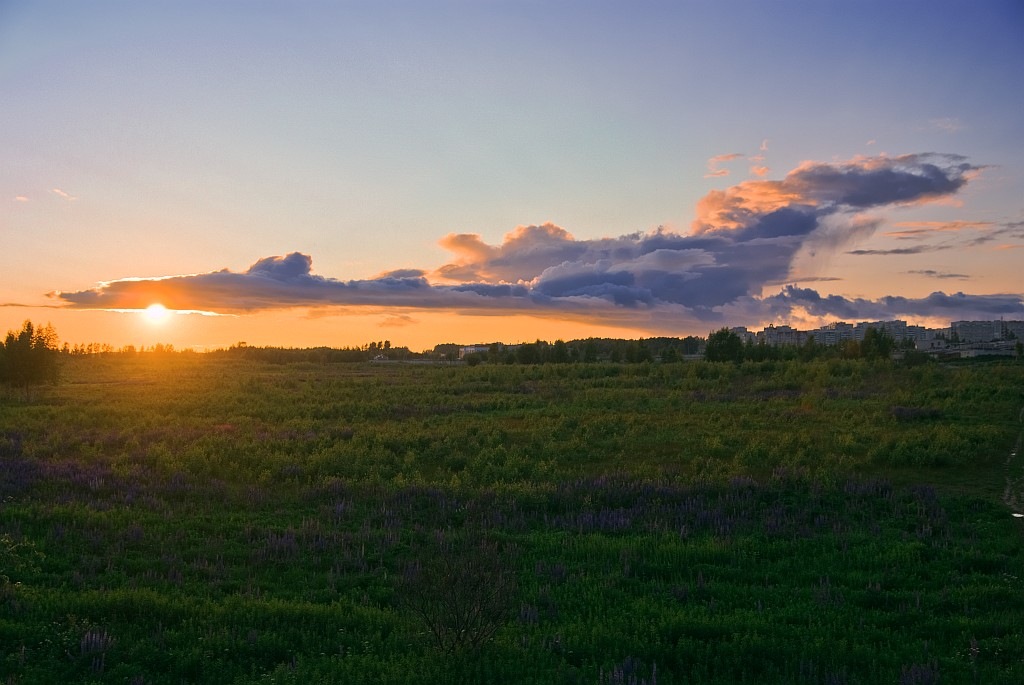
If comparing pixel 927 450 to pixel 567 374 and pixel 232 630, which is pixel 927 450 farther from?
pixel 567 374

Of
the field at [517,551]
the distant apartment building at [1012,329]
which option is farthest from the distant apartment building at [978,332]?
the field at [517,551]

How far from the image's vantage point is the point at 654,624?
338 inches

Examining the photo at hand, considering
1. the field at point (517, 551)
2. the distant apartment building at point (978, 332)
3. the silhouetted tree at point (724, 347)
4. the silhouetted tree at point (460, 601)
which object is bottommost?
the field at point (517, 551)

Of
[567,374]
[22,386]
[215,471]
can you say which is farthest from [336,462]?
[567,374]

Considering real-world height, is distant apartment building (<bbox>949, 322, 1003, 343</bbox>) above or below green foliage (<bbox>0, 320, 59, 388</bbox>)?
above

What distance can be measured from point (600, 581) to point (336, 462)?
39.2 feet

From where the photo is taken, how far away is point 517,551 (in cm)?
1178

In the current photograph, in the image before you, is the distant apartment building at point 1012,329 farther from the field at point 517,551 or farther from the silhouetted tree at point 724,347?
the field at point 517,551

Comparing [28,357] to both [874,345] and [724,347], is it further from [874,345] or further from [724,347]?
[874,345]

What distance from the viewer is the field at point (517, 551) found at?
7691 millimetres

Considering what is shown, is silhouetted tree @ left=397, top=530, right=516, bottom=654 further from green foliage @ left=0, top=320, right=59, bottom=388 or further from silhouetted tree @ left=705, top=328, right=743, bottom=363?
silhouetted tree @ left=705, top=328, right=743, bottom=363

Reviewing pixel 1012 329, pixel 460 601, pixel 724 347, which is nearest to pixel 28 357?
pixel 460 601

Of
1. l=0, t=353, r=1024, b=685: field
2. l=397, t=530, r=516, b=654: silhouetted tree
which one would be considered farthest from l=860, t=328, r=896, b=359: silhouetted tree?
l=397, t=530, r=516, b=654: silhouetted tree

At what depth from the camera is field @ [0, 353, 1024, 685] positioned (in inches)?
303
